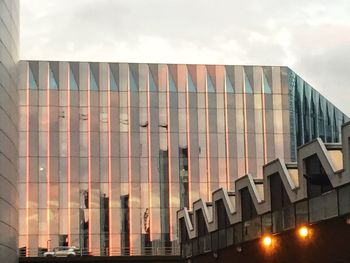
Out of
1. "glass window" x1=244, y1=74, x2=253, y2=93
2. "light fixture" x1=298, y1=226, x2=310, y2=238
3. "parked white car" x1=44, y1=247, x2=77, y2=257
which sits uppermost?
"glass window" x1=244, y1=74, x2=253, y2=93

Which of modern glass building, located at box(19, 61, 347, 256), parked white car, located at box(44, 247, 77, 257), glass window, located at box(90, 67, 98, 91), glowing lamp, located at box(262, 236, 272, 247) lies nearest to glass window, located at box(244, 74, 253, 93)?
modern glass building, located at box(19, 61, 347, 256)

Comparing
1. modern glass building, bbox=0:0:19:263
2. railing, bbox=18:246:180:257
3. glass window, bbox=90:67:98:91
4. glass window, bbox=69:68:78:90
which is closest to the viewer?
modern glass building, bbox=0:0:19:263

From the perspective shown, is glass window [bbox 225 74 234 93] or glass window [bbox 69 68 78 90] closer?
glass window [bbox 69 68 78 90]

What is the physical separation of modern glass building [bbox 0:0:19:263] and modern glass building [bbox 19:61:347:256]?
961 inches

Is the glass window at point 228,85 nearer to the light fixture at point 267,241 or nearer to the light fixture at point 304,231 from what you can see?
the light fixture at point 267,241

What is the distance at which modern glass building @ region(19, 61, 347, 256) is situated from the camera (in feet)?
285

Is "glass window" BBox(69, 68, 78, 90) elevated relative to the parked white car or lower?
elevated

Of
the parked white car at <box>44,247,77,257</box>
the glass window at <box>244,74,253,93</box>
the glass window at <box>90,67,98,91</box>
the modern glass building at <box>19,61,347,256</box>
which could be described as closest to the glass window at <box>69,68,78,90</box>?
the modern glass building at <box>19,61,347,256</box>

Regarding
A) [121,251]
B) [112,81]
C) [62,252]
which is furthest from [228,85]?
[62,252]

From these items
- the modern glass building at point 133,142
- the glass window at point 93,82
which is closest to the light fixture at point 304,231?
the modern glass building at point 133,142

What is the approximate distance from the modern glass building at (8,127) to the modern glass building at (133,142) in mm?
24417

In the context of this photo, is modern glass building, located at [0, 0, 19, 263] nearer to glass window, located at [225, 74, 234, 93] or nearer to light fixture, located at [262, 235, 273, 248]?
light fixture, located at [262, 235, 273, 248]

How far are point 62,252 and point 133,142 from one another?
14688 mm

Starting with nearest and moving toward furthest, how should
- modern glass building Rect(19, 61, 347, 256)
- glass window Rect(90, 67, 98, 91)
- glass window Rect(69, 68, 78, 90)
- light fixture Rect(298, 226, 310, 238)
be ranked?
light fixture Rect(298, 226, 310, 238) → modern glass building Rect(19, 61, 347, 256) → glass window Rect(69, 68, 78, 90) → glass window Rect(90, 67, 98, 91)
